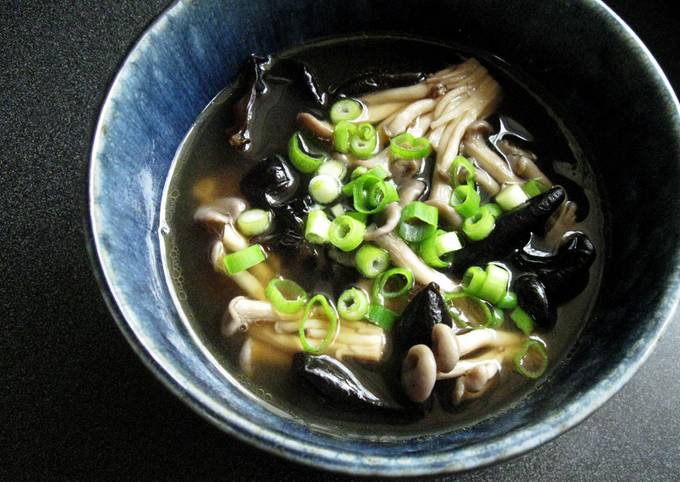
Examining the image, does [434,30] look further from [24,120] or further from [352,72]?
[24,120]

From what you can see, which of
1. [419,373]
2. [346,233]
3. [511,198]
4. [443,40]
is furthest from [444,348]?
[443,40]

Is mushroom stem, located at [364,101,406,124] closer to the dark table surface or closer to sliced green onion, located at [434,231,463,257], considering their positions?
sliced green onion, located at [434,231,463,257]

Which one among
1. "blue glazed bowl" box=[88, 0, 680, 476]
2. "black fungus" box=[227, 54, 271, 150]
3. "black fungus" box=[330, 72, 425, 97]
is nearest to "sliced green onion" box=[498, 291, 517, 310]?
"blue glazed bowl" box=[88, 0, 680, 476]

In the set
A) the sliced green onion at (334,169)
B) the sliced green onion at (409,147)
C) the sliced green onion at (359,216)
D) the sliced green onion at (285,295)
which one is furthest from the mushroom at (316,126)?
the sliced green onion at (285,295)

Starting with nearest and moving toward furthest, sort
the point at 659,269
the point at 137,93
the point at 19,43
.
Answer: the point at 659,269 < the point at 137,93 < the point at 19,43

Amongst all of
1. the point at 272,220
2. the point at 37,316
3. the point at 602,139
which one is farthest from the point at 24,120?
the point at 602,139

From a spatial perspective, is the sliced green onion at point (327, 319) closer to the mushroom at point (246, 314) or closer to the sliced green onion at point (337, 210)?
the mushroom at point (246, 314)

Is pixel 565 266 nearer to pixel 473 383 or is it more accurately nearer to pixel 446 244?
pixel 446 244
